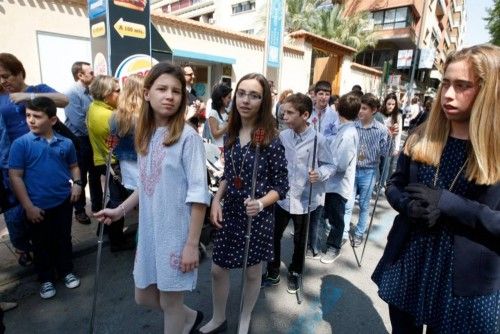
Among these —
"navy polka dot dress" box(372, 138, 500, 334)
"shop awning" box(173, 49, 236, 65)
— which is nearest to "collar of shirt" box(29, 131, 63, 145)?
"navy polka dot dress" box(372, 138, 500, 334)

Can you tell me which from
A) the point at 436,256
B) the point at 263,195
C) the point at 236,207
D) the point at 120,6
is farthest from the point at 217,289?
the point at 120,6

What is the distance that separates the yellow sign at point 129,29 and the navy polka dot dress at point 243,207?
3.73 m

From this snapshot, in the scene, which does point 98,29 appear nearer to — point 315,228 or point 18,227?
point 18,227

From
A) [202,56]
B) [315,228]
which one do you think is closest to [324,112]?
[315,228]

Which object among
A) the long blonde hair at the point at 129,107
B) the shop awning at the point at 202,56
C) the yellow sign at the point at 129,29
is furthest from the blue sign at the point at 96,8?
the shop awning at the point at 202,56

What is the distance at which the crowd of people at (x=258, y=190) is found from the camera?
4.67 feet

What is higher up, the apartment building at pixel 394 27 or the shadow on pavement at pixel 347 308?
the apartment building at pixel 394 27

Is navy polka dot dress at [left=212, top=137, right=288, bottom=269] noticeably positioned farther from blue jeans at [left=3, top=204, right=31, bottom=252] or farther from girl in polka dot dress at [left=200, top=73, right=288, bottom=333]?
blue jeans at [left=3, top=204, right=31, bottom=252]

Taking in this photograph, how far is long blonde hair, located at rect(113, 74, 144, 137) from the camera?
3004 millimetres

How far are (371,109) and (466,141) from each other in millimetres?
2870

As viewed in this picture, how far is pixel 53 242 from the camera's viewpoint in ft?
9.98

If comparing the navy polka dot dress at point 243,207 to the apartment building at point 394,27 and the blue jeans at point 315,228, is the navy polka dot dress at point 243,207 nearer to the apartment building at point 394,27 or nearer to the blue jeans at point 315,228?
the blue jeans at point 315,228

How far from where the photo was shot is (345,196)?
3.75m

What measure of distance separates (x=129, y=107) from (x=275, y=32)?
9.77 meters
